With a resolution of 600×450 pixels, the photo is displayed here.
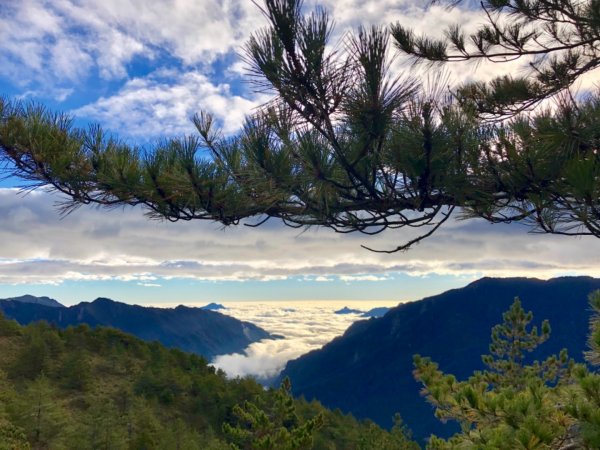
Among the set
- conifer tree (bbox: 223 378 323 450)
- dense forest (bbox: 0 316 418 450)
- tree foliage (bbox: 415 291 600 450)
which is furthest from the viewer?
dense forest (bbox: 0 316 418 450)

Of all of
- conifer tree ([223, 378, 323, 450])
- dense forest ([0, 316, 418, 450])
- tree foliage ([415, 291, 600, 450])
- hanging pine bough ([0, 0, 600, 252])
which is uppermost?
hanging pine bough ([0, 0, 600, 252])

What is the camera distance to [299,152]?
195 inches

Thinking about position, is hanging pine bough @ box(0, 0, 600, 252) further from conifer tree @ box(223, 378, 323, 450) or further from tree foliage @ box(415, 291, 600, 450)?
conifer tree @ box(223, 378, 323, 450)

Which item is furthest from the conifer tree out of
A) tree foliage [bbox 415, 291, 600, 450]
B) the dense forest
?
tree foliage [bbox 415, 291, 600, 450]

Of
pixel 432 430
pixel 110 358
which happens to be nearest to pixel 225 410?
pixel 110 358

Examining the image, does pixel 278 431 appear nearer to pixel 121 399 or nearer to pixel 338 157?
pixel 338 157

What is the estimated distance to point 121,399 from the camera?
225 feet

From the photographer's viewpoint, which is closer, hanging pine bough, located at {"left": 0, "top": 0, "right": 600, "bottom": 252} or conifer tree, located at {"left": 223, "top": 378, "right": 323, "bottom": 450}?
hanging pine bough, located at {"left": 0, "top": 0, "right": 600, "bottom": 252}

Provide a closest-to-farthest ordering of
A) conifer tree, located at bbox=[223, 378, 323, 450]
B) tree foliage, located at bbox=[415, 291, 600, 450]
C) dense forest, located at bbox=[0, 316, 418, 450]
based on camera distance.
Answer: tree foliage, located at bbox=[415, 291, 600, 450] < conifer tree, located at bbox=[223, 378, 323, 450] < dense forest, located at bbox=[0, 316, 418, 450]

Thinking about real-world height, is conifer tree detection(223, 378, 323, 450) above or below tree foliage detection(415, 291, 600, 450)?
below

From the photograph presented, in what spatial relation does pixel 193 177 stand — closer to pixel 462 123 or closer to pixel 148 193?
pixel 148 193

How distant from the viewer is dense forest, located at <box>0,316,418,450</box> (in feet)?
147

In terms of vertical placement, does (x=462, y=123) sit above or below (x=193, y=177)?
above

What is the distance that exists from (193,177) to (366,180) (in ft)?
7.79
